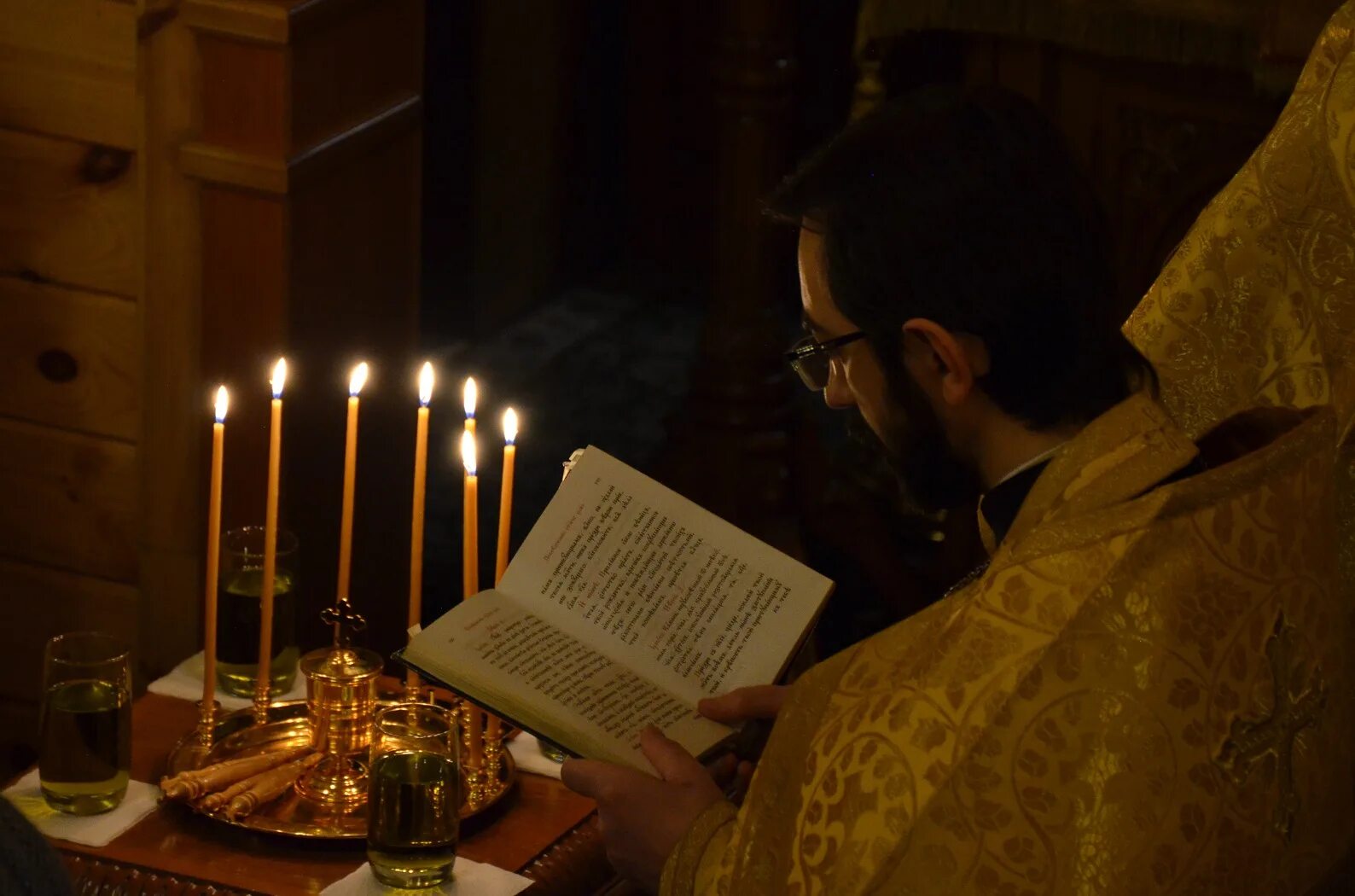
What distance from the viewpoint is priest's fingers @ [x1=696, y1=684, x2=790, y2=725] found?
1711mm

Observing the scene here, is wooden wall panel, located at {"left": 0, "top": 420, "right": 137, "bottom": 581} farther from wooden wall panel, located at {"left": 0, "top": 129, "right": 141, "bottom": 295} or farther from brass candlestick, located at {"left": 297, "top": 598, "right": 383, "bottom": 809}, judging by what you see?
brass candlestick, located at {"left": 297, "top": 598, "right": 383, "bottom": 809}

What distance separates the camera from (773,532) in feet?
11.5

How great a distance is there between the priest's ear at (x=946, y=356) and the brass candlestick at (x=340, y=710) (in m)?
0.56

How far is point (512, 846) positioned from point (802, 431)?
6.18 feet

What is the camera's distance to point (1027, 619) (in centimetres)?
141

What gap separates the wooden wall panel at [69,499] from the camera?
262 cm

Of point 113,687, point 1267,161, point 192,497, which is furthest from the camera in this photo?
point 192,497

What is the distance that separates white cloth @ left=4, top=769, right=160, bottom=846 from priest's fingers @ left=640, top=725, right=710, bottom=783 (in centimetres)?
46

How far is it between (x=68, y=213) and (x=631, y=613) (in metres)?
1.13

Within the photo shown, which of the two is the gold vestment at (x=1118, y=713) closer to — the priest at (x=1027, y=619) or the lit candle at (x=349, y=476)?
the priest at (x=1027, y=619)

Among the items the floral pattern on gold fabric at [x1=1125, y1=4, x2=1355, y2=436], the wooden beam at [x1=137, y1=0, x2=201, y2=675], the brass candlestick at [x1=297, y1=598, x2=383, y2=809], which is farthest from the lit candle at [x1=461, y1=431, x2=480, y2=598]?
the wooden beam at [x1=137, y1=0, x2=201, y2=675]

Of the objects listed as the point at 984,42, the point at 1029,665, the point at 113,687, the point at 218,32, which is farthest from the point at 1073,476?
the point at 984,42

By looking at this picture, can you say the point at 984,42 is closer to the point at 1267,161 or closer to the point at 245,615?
the point at 1267,161

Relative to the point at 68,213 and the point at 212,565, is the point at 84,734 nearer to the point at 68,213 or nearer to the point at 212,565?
the point at 212,565
